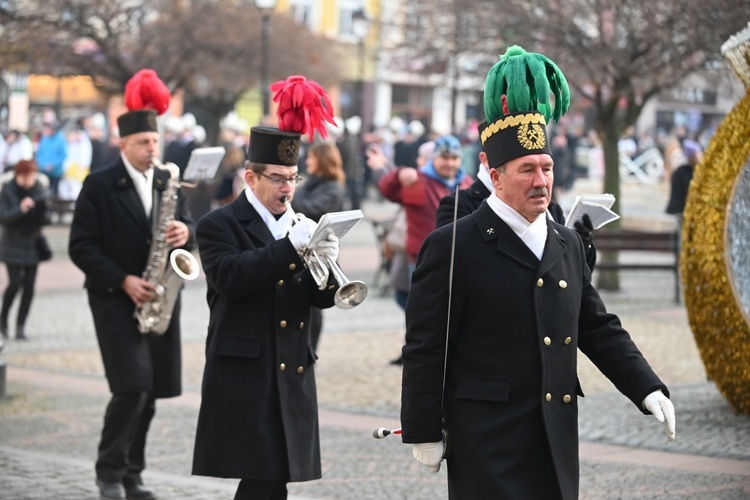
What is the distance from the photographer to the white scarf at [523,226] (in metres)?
4.66

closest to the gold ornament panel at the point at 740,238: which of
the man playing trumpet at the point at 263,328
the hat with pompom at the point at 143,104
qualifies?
the hat with pompom at the point at 143,104

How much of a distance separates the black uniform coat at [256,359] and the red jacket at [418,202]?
4938 millimetres

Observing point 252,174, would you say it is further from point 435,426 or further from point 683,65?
point 683,65

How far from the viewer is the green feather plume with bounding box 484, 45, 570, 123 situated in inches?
185

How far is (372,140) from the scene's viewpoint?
113ft

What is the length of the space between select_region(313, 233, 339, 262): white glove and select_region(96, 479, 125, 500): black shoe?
7.32 feet

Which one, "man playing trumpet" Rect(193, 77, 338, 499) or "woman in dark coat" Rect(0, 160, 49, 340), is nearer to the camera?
"man playing trumpet" Rect(193, 77, 338, 499)

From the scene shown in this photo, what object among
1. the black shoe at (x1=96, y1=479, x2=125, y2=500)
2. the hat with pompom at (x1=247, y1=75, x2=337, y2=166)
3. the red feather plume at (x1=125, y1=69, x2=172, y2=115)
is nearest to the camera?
the hat with pompom at (x1=247, y1=75, x2=337, y2=166)

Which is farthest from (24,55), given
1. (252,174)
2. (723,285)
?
(252,174)

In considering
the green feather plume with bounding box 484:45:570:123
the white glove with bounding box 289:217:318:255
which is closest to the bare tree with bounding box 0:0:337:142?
the white glove with bounding box 289:217:318:255

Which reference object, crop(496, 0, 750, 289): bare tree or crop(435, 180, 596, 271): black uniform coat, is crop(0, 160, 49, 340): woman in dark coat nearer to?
crop(496, 0, 750, 289): bare tree

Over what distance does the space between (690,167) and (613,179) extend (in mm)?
1496

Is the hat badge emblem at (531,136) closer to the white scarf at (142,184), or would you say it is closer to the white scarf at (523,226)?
the white scarf at (523,226)

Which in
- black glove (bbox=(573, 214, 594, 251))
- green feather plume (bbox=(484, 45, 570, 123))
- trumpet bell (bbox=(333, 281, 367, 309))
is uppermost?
green feather plume (bbox=(484, 45, 570, 123))
